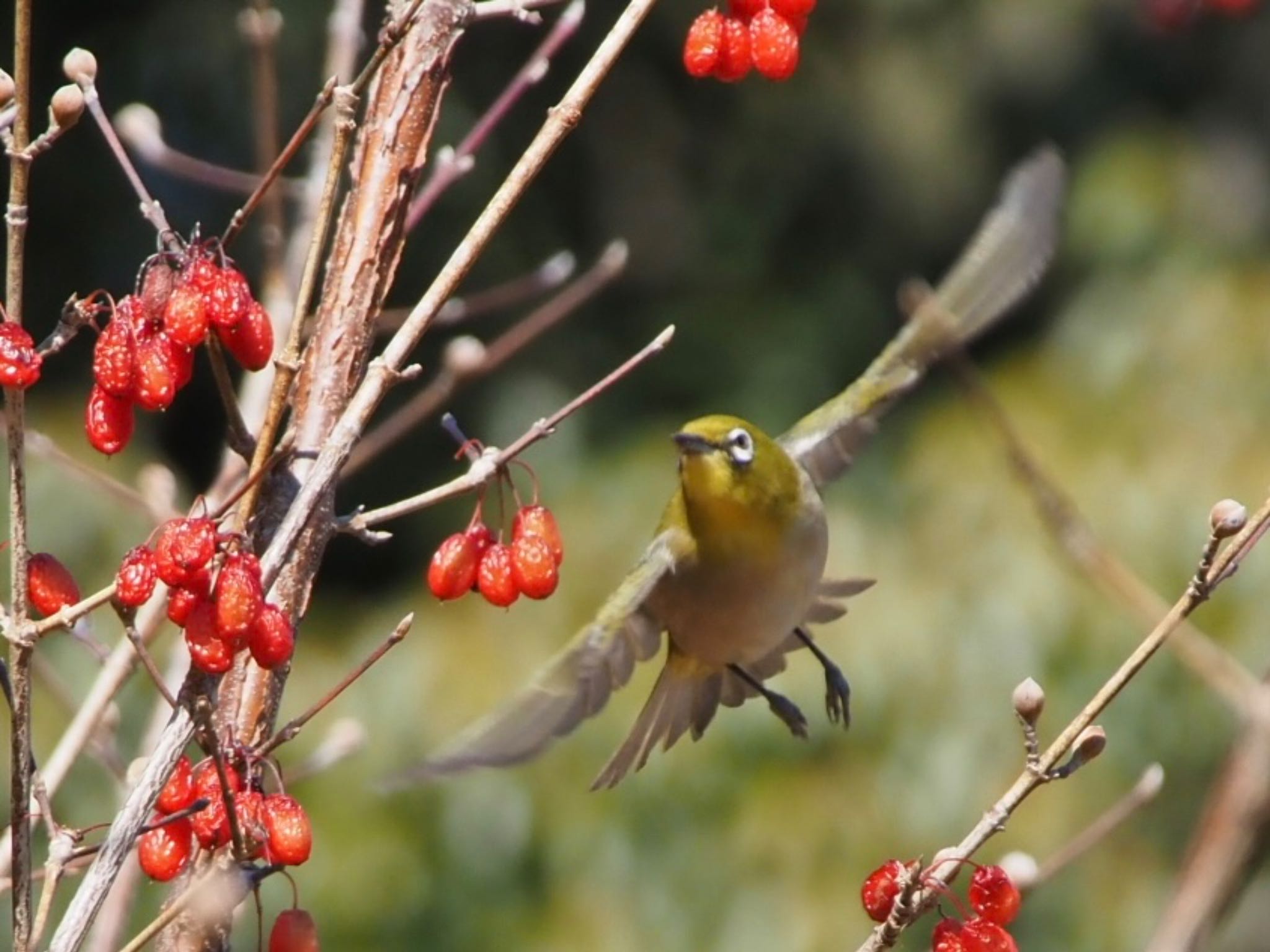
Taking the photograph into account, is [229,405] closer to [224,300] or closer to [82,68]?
[224,300]

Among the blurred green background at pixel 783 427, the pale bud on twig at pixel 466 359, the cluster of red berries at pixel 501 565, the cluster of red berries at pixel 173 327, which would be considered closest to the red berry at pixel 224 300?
the cluster of red berries at pixel 173 327

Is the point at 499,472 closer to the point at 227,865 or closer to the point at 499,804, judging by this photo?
the point at 227,865

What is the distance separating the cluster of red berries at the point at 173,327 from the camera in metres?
1.67

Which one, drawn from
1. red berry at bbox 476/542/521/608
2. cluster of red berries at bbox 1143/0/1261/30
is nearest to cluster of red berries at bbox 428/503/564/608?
red berry at bbox 476/542/521/608

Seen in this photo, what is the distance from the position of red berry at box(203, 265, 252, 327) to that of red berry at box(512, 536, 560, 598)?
1.77 feet

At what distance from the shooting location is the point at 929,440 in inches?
250

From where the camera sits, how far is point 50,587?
1.71 meters

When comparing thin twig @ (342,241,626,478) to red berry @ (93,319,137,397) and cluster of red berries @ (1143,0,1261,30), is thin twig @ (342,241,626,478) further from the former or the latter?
cluster of red berries @ (1143,0,1261,30)

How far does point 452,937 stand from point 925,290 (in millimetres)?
4241

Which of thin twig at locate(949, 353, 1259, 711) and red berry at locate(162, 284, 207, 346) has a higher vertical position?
thin twig at locate(949, 353, 1259, 711)

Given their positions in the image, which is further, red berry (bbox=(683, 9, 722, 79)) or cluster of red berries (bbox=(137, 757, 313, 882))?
red berry (bbox=(683, 9, 722, 79))

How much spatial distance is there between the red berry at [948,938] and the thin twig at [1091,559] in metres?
0.38

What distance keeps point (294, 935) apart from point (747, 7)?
1107 millimetres

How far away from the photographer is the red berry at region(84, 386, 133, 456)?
1.77 meters
